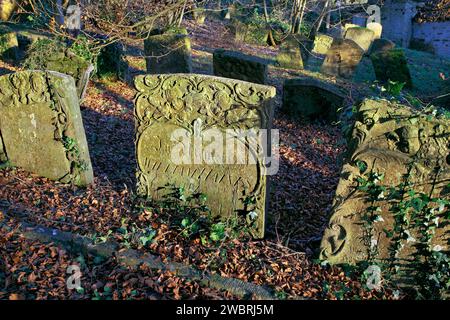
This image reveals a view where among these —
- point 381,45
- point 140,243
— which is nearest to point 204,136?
point 140,243

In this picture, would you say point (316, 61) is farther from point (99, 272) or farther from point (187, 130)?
point (99, 272)

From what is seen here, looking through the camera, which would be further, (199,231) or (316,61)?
(316,61)

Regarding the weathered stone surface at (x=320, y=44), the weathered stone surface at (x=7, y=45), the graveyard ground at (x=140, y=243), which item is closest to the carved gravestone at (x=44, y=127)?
the graveyard ground at (x=140, y=243)

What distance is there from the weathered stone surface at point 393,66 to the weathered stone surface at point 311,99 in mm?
4635

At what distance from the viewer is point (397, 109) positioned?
3449mm

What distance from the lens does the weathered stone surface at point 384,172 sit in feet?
11.0

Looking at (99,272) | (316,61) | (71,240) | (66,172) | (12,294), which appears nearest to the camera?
(12,294)

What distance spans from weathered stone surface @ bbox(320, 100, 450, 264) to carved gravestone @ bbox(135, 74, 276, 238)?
0.94 m

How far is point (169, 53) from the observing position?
9.15 meters

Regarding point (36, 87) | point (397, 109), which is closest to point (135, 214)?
point (36, 87)

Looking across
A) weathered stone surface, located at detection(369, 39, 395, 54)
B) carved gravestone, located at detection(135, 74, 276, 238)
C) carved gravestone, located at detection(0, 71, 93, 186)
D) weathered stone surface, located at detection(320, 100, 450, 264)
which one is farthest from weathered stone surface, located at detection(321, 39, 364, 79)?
carved gravestone, located at detection(0, 71, 93, 186)

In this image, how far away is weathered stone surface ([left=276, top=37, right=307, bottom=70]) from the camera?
487 inches

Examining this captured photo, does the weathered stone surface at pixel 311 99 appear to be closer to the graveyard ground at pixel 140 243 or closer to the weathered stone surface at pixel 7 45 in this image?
the graveyard ground at pixel 140 243
